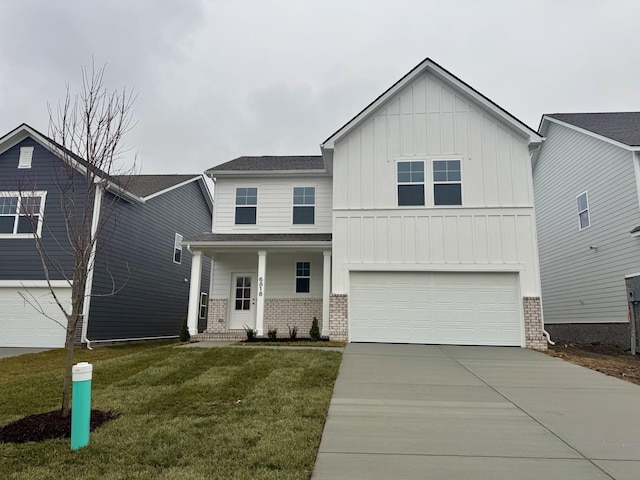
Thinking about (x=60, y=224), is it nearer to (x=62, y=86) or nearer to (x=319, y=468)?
(x=62, y=86)

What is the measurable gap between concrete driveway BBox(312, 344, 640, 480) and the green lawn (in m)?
0.40

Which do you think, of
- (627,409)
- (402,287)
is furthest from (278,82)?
(627,409)

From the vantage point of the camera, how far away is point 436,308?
1217cm

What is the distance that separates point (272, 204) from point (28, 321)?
29.1ft

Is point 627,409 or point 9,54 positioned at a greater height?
point 9,54

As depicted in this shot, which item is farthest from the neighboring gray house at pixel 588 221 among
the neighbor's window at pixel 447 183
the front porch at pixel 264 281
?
the front porch at pixel 264 281

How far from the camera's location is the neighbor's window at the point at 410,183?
12.7 metres

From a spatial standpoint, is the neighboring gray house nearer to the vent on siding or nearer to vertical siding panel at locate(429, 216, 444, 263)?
vertical siding panel at locate(429, 216, 444, 263)

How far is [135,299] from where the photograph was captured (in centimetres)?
1633

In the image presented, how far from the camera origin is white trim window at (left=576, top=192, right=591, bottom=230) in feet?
48.5

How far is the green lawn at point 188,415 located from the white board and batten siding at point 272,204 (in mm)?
5996

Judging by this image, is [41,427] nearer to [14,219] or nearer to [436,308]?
[436,308]

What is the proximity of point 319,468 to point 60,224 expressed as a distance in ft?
45.5

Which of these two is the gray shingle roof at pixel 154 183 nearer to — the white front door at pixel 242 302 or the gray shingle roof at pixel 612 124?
the white front door at pixel 242 302
